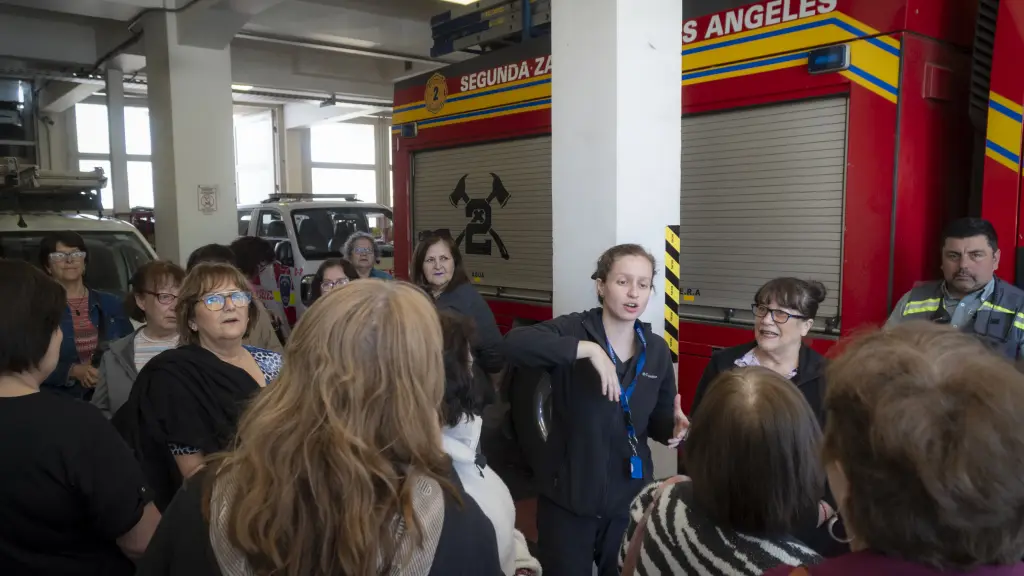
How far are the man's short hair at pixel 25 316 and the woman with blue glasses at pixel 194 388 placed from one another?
1.06ft

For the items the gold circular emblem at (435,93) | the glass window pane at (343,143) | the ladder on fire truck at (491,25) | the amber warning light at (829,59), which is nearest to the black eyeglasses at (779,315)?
the amber warning light at (829,59)

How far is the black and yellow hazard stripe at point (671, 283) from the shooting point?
363cm

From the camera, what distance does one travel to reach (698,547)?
1388mm

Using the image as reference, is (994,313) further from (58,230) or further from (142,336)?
(58,230)

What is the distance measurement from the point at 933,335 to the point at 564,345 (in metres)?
1.39

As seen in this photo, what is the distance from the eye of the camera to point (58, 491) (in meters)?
1.67

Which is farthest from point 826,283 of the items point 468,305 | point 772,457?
point 772,457

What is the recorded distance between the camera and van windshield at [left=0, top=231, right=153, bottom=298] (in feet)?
17.0

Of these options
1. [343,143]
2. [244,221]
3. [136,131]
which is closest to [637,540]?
[244,221]

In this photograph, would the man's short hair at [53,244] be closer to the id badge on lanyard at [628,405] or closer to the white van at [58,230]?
the white van at [58,230]

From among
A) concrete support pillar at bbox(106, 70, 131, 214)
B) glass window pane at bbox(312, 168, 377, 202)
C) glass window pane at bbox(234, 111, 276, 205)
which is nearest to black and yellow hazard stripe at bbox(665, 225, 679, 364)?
concrete support pillar at bbox(106, 70, 131, 214)

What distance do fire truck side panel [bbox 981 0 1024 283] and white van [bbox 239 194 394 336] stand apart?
5.52m

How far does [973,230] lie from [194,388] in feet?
10.6

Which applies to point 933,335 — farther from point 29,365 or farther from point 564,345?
point 29,365
